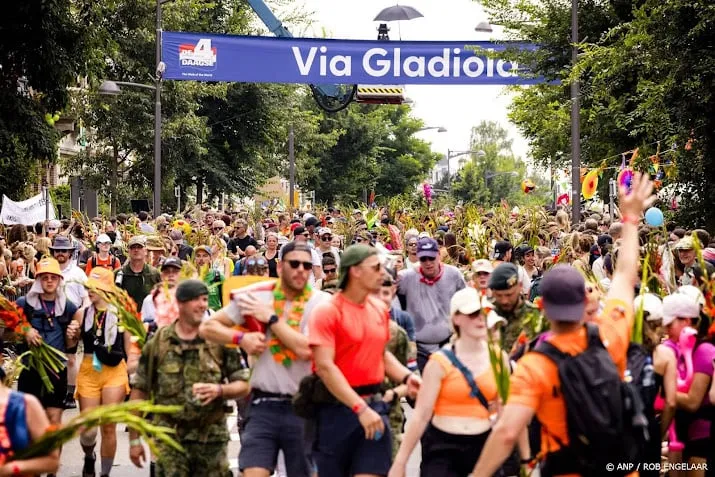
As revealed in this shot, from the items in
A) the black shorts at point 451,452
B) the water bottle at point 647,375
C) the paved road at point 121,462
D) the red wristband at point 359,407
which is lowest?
the paved road at point 121,462

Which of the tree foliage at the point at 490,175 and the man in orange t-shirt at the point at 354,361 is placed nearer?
the man in orange t-shirt at the point at 354,361

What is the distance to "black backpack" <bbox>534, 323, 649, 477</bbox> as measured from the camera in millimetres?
5453

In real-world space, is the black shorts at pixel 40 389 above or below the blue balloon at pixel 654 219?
below

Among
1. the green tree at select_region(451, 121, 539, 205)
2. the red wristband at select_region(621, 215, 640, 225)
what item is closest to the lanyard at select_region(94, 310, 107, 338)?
the red wristband at select_region(621, 215, 640, 225)

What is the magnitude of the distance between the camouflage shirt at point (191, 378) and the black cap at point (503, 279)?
6.28ft

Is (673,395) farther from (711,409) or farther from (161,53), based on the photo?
(161,53)

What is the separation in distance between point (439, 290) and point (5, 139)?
572 inches

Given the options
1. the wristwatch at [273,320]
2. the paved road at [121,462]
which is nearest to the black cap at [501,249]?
the paved road at [121,462]

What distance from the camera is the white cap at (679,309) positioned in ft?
26.3

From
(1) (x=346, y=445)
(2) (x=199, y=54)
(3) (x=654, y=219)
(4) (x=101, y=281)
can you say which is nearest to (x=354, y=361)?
(1) (x=346, y=445)

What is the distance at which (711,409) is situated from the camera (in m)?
7.96

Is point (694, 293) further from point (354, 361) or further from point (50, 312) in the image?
point (50, 312)

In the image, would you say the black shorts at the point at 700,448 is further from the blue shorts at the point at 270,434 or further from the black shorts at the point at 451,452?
the blue shorts at the point at 270,434

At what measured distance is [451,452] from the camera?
737cm
